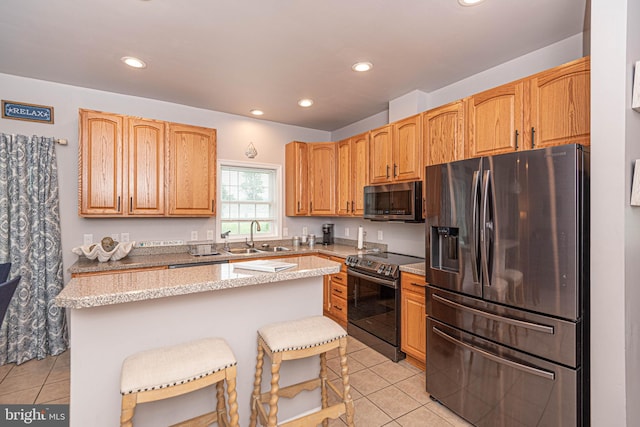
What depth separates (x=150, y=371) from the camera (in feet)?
4.15

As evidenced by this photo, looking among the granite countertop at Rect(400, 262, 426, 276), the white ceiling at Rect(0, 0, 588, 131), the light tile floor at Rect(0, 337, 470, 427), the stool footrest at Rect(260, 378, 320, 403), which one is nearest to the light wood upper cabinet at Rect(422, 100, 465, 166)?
the white ceiling at Rect(0, 0, 588, 131)

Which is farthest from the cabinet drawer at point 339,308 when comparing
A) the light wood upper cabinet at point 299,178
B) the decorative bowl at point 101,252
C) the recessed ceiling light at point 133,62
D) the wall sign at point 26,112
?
the wall sign at point 26,112

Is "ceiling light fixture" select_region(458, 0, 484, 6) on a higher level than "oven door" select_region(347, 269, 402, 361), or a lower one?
higher

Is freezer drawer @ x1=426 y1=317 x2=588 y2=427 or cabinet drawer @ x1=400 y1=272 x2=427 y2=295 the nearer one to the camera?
freezer drawer @ x1=426 y1=317 x2=588 y2=427

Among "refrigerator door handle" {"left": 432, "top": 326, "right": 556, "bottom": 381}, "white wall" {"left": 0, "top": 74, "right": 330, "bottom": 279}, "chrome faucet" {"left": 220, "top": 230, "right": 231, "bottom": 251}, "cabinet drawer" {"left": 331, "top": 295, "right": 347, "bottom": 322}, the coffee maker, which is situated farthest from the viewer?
the coffee maker

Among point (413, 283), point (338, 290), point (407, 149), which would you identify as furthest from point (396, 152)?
point (338, 290)

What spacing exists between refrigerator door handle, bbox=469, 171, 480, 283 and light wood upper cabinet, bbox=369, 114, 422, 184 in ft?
3.44

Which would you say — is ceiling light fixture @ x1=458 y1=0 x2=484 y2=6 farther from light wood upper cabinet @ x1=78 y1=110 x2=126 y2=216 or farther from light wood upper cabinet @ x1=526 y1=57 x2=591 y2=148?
light wood upper cabinet @ x1=78 y1=110 x2=126 y2=216

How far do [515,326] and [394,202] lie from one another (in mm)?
1654

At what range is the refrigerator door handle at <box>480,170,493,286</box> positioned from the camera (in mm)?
1903

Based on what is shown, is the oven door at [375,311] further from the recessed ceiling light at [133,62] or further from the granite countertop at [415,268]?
the recessed ceiling light at [133,62]

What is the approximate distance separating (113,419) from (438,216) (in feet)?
7.45

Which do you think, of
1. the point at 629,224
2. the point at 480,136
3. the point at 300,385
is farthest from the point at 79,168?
the point at 629,224

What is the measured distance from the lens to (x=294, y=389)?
1874 mm
